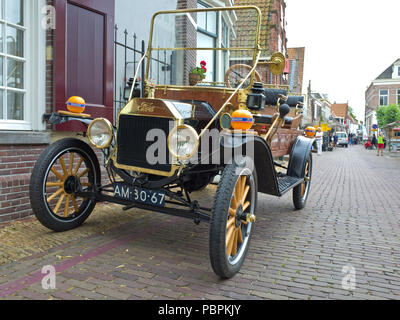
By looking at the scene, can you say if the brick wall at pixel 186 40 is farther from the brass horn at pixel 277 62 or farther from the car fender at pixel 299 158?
the car fender at pixel 299 158

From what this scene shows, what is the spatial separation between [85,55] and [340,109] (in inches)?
3957

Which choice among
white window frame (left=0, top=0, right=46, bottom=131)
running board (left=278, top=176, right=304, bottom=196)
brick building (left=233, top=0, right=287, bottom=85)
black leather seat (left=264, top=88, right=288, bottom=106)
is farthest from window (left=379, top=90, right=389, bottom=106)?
white window frame (left=0, top=0, right=46, bottom=131)

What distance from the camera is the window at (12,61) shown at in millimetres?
4145

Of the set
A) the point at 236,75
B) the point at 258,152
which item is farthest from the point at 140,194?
the point at 236,75

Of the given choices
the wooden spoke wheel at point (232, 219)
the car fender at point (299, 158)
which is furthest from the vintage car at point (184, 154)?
the car fender at point (299, 158)

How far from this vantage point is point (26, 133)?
13.9 ft

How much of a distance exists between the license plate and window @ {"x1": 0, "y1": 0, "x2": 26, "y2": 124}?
1890 millimetres

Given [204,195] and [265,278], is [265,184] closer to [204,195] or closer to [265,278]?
[265,278]

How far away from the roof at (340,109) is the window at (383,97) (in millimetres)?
35420

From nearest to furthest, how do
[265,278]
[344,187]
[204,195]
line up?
[265,278] → [204,195] → [344,187]

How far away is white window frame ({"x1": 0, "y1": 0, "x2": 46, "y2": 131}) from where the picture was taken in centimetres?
437
